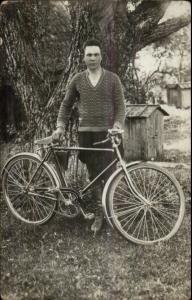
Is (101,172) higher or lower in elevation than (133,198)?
higher

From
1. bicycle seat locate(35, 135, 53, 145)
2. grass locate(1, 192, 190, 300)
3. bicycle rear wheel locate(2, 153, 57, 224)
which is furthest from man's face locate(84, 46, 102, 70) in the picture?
grass locate(1, 192, 190, 300)

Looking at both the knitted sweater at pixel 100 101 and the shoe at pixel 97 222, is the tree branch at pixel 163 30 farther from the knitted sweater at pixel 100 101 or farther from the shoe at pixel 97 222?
the shoe at pixel 97 222

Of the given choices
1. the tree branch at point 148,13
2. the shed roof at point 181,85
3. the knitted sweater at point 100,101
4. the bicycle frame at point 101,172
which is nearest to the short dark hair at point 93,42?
the knitted sweater at point 100,101

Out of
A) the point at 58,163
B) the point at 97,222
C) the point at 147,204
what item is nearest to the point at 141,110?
the point at 147,204

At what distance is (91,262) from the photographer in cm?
416

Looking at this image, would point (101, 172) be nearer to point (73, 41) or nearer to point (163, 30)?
point (73, 41)

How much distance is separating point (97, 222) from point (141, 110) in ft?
3.23

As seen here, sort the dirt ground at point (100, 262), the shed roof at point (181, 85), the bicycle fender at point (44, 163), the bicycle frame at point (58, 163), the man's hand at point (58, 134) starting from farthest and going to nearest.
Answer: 1. the bicycle fender at point (44, 163)
2. the man's hand at point (58, 134)
3. the bicycle frame at point (58, 163)
4. the dirt ground at point (100, 262)
5. the shed roof at point (181, 85)

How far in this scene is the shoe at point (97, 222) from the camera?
13.9ft

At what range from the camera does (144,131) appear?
3957mm

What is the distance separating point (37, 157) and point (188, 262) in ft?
5.05

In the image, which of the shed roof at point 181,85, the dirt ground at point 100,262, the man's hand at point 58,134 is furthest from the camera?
the man's hand at point 58,134

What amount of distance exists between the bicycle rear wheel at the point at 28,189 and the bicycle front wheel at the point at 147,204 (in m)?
0.60

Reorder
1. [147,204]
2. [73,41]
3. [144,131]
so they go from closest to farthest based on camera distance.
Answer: [144,131]
[147,204]
[73,41]
